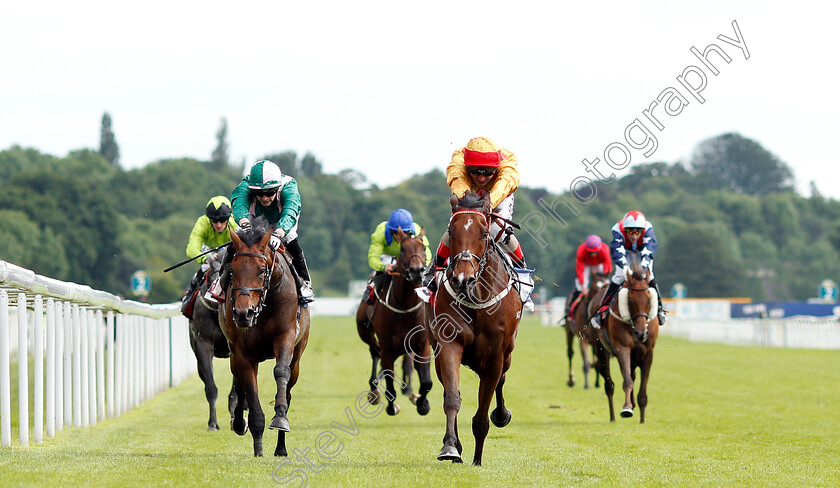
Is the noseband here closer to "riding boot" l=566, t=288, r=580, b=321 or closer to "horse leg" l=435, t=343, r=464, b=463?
"horse leg" l=435, t=343, r=464, b=463

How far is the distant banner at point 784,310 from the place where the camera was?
5197cm

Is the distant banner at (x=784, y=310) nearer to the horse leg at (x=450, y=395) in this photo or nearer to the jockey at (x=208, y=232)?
the jockey at (x=208, y=232)

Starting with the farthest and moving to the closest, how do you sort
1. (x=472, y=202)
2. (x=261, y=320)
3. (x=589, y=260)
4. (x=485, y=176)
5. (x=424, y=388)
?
(x=589, y=260) < (x=424, y=388) < (x=485, y=176) < (x=261, y=320) < (x=472, y=202)

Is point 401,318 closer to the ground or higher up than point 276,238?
closer to the ground

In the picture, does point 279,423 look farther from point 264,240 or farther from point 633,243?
point 633,243

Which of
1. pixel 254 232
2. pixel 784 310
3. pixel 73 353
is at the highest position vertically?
pixel 254 232

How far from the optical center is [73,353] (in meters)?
11.5

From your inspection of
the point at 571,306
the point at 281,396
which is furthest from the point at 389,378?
the point at 571,306

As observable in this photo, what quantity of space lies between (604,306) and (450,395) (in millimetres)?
6169

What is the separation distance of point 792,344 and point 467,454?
30.9 meters

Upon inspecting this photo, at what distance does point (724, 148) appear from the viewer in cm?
15675

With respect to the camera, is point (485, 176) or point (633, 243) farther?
point (633, 243)

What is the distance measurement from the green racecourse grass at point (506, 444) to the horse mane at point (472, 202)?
1.92 m

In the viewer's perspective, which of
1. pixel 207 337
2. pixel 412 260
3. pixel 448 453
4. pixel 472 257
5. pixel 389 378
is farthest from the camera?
pixel 389 378
